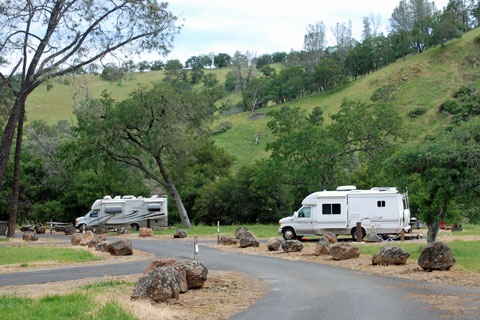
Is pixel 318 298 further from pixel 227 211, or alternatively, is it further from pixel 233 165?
pixel 233 165

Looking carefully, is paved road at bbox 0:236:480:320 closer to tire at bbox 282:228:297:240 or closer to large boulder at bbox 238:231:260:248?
large boulder at bbox 238:231:260:248

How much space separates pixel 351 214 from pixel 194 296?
17.4m

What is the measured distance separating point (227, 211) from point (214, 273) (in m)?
33.4

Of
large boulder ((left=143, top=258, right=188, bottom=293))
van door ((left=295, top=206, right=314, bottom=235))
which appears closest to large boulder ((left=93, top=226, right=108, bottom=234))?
van door ((left=295, top=206, right=314, bottom=235))

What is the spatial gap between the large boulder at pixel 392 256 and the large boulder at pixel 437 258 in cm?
125

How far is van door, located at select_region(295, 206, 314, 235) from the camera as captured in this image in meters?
27.2

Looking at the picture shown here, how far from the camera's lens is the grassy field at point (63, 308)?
753cm

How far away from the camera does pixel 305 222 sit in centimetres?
2730

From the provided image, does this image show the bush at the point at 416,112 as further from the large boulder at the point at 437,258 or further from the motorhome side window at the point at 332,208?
the large boulder at the point at 437,258

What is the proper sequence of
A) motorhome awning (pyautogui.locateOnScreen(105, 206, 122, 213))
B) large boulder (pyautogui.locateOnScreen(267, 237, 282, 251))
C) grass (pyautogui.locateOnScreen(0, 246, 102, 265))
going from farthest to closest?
motorhome awning (pyautogui.locateOnScreen(105, 206, 122, 213)) < large boulder (pyautogui.locateOnScreen(267, 237, 282, 251)) < grass (pyautogui.locateOnScreen(0, 246, 102, 265))

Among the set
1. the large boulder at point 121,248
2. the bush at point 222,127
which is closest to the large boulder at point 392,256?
the large boulder at point 121,248

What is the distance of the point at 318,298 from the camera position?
10297mm

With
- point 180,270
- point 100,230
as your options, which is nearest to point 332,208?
point 180,270

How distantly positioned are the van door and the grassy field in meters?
18.6
